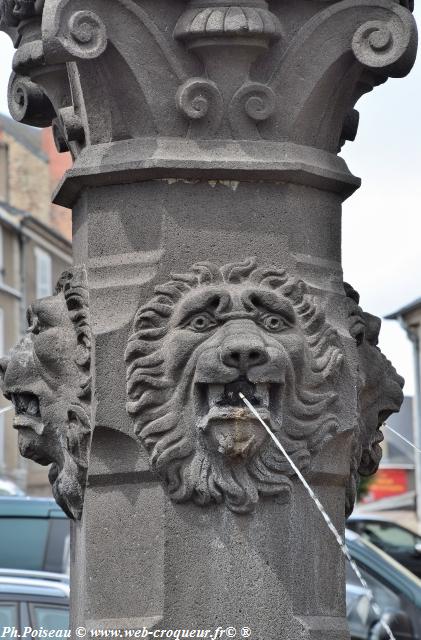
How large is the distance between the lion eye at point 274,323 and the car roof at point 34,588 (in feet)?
16.5

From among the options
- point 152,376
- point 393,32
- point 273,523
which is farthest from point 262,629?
point 393,32

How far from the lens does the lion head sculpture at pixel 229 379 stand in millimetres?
5848

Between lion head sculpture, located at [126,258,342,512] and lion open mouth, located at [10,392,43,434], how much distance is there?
0.50 m

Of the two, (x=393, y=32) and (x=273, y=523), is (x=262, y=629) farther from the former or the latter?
(x=393, y=32)

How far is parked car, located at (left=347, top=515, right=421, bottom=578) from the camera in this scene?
634 inches

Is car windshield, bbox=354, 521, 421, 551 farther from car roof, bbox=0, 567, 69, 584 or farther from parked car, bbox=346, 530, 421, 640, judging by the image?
car roof, bbox=0, 567, 69, 584

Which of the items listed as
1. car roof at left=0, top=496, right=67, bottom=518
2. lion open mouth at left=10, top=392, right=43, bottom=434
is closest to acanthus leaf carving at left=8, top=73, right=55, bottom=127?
lion open mouth at left=10, top=392, right=43, bottom=434

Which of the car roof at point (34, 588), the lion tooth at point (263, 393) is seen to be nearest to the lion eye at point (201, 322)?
the lion tooth at point (263, 393)

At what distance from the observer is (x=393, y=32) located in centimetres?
620

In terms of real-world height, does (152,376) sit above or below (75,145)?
below

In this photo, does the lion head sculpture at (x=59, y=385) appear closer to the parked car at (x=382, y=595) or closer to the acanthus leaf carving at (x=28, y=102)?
the acanthus leaf carving at (x=28, y=102)

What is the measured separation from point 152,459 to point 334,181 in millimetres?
1158

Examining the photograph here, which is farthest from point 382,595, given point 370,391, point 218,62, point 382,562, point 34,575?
point 218,62

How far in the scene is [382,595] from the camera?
1434 cm
